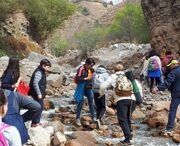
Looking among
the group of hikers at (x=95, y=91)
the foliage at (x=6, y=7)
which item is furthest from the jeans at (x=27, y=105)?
the foliage at (x=6, y=7)

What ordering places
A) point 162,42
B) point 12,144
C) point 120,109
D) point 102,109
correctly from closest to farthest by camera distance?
point 12,144
point 120,109
point 102,109
point 162,42

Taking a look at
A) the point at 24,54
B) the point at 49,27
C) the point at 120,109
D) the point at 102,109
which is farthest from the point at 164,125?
the point at 49,27

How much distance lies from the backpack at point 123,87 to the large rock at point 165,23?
13.8m

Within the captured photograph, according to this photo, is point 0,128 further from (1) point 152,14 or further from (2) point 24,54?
(2) point 24,54

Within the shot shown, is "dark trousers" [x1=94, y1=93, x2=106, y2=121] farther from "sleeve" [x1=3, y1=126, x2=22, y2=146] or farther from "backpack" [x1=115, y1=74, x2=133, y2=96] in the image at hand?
"sleeve" [x1=3, y1=126, x2=22, y2=146]

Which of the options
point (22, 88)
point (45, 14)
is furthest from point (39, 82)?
point (45, 14)

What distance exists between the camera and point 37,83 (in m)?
10.3

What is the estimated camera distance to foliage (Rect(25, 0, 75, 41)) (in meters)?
47.7

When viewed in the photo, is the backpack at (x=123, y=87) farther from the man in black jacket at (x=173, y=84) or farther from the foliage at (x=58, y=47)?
the foliage at (x=58, y=47)

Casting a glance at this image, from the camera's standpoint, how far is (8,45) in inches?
1602

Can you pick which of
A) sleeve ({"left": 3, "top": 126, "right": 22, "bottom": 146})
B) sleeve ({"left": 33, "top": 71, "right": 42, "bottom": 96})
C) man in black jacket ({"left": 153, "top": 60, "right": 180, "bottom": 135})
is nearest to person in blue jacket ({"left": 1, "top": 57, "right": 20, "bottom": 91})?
sleeve ({"left": 33, "top": 71, "right": 42, "bottom": 96})

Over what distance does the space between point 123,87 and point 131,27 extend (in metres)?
58.0

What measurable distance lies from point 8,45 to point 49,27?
28.0 ft

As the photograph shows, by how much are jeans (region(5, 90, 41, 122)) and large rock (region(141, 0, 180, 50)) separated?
51.9ft
